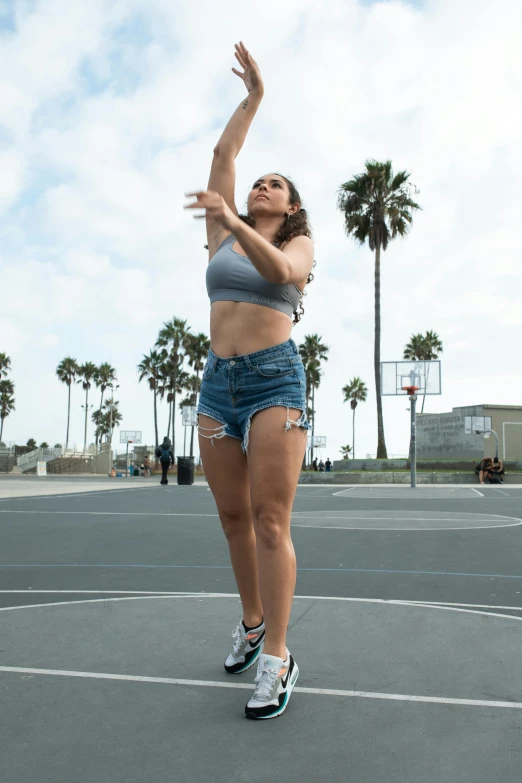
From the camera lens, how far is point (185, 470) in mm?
24516

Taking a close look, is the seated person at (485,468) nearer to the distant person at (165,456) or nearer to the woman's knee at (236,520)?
the distant person at (165,456)

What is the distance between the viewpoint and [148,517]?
32.8 ft

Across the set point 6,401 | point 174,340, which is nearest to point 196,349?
point 174,340

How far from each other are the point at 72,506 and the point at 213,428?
10.3 metres

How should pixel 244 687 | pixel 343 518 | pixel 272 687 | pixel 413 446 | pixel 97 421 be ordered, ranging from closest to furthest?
pixel 272 687 < pixel 244 687 < pixel 343 518 < pixel 413 446 < pixel 97 421

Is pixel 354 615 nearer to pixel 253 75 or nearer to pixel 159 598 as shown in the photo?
pixel 159 598

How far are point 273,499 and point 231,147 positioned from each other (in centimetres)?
149

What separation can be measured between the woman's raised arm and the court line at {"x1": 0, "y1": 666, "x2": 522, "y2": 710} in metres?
1.65

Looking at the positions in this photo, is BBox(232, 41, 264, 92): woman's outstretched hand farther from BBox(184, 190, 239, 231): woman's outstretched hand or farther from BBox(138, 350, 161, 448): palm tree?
BBox(138, 350, 161, 448): palm tree

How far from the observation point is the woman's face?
2.85 m

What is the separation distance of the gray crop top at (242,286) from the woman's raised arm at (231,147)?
21 cm

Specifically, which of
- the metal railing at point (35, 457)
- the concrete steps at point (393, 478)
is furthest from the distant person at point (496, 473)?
the metal railing at point (35, 457)

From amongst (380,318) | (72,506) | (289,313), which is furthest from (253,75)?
(380,318)

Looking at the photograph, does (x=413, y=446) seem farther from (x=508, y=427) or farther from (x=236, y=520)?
(x=508, y=427)
